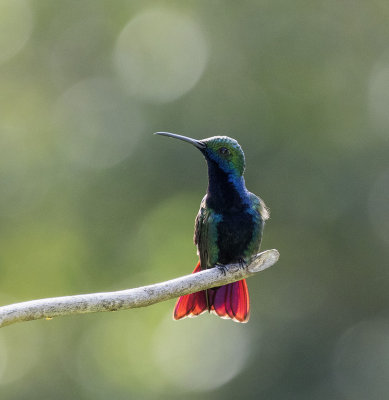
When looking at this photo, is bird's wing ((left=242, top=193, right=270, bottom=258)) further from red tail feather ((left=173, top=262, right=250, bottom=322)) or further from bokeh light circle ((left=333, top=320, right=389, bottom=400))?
bokeh light circle ((left=333, top=320, right=389, bottom=400))

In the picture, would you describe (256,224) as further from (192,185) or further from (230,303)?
(192,185)

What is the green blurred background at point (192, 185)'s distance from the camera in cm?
1362

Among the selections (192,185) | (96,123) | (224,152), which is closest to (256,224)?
(224,152)

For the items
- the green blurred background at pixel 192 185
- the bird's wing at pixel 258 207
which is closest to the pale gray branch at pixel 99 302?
the bird's wing at pixel 258 207

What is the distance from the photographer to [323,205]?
1362cm

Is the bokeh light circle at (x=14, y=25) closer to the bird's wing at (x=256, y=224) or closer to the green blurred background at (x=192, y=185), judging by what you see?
the green blurred background at (x=192, y=185)

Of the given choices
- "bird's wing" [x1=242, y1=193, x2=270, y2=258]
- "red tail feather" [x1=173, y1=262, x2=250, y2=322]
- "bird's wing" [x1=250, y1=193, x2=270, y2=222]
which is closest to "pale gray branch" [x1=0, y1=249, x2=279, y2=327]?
"red tail feather" [x1=173, y1=262, x2=250, y2=322]

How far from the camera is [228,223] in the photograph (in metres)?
5.93

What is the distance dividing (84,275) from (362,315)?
5024 millimetres

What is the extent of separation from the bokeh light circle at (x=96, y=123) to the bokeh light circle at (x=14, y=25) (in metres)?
2.04

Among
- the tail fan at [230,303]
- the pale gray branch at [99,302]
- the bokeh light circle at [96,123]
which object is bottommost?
the tail fan at [230,303]

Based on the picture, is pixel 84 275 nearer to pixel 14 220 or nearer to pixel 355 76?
pixel 14 220

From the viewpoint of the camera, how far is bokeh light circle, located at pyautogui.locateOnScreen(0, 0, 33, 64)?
19391mm

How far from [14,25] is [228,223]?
1548 centimetres
